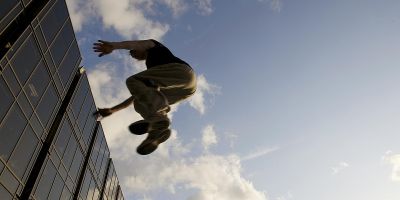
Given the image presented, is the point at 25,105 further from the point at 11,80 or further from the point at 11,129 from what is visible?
the point at 11,80

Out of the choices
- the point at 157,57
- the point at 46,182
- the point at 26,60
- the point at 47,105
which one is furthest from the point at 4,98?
the point at 157,57

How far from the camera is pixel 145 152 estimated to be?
4.77 metres

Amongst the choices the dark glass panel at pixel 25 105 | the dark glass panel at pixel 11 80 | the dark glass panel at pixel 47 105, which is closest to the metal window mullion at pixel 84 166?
the dark glass panel at pixel 47 105

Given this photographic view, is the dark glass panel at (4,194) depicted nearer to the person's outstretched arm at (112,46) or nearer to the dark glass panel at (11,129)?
the dark glass panel at (11,129)

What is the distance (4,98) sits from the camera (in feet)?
43.5

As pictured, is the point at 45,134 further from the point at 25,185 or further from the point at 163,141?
the point at 163,141

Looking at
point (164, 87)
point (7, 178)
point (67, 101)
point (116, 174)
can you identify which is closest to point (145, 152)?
point (164, 87)

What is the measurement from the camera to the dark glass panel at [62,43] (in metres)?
17.9

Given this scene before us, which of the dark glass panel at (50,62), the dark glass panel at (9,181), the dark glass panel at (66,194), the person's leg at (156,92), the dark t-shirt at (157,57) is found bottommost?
the person's leg at (156,92)

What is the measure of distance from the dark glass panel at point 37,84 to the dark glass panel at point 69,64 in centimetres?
193

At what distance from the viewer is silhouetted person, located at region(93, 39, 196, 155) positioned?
433 cm

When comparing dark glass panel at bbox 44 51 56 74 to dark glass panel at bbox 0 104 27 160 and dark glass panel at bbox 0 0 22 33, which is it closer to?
dark glass panel at bbox 0 0 22 33

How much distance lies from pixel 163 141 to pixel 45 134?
14280 millimetres

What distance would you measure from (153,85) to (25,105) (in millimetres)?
12565
